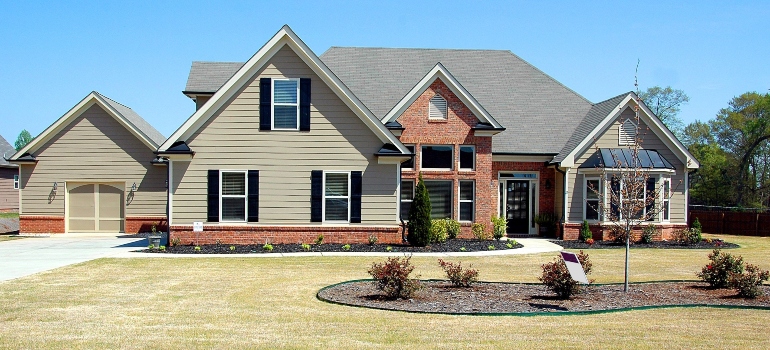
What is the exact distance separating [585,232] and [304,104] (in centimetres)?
1140

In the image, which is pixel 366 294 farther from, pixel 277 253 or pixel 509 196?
pixel 509 196

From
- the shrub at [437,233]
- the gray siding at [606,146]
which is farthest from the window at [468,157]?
the gray siding at [606,146]

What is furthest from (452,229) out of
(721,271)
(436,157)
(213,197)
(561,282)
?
(561,282)

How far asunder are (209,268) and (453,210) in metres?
11.5

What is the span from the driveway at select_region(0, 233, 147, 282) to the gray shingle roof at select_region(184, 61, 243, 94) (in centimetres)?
688

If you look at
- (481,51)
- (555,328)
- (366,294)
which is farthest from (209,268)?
(481,51)

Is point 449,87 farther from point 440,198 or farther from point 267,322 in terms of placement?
point 267,322

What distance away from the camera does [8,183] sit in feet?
156

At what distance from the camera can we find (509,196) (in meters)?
26.8

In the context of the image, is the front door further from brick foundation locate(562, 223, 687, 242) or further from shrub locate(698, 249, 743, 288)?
shrub locate(698, 249, 743, 288)

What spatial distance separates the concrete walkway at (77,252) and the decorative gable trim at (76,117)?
3.75 metres

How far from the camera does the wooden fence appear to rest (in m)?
33.4

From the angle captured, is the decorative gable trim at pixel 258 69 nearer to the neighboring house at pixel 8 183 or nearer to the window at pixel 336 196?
the window at pixel 336 196

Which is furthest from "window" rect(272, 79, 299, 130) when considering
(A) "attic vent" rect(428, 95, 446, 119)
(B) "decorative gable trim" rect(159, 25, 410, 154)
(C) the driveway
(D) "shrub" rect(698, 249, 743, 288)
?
(D) "shrub" rect(698, 249, 743, 288)
